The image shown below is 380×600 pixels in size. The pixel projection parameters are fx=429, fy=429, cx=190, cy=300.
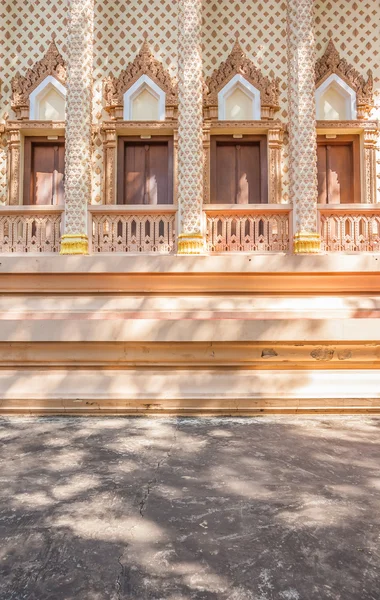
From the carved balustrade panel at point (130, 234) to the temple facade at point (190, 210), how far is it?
2 centimetres

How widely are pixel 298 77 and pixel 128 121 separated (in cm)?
294

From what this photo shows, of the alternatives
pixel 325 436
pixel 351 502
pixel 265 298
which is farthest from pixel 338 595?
pixel 265 298

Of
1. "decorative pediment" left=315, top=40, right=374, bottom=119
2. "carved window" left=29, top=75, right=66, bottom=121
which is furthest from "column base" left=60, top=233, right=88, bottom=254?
"decorative pediment" left=315, top=40, right=374, bottom=119

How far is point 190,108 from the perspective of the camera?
16.9 ft

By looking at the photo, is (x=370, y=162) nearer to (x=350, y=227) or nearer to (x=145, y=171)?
(x=350, y=227)

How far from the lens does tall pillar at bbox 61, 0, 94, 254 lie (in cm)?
498

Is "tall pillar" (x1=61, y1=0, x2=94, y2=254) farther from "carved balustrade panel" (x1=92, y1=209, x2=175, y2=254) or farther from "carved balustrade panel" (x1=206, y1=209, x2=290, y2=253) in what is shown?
"carved balustrade panel" (x1=206, y1=209, x2=290, y2=253)

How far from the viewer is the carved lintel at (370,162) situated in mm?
6921

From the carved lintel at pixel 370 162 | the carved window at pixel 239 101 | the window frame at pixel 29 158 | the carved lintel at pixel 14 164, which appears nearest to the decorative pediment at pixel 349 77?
the carved lintel at pixel 370 162

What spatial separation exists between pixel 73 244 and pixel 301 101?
322 cm

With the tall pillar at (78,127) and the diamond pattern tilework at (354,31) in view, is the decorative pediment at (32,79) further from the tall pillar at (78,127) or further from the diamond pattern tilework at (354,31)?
the diamond pattern tilework at (354,31)

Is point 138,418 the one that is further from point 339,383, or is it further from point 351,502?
point 351,502

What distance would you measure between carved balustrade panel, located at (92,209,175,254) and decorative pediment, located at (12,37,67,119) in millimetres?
3291

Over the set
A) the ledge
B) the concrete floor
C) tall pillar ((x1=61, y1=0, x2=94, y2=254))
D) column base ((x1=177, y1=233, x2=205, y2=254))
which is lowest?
the concrete floor
